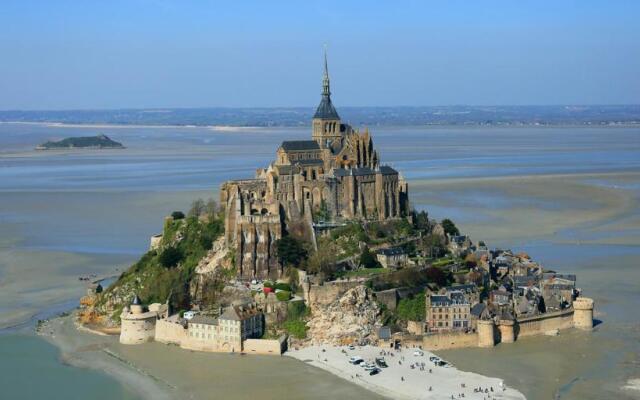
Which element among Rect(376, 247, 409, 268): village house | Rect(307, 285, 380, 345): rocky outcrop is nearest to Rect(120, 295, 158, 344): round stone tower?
Rect(307, 285, 380, 345): rocky outcrop

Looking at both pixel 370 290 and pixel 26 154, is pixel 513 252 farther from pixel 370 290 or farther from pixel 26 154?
pixel 26 154

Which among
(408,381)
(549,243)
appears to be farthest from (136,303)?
(549,243)

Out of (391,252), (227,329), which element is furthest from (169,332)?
(391,252)

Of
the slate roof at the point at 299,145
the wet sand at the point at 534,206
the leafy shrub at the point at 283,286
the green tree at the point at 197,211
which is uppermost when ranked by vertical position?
the slate roof at the point at 299,145

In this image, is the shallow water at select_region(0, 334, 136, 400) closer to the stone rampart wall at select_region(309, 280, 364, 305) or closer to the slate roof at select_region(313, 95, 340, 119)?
the stone rampart wall at select_region(309, 280, 364, 305)

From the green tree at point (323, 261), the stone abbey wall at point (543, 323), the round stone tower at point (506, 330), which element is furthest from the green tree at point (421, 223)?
the round stone tower at point (506, 330)

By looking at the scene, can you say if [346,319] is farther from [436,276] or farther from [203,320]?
[203,320]

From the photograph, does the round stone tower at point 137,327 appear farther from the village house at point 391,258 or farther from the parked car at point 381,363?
the parked car at point 381,363
